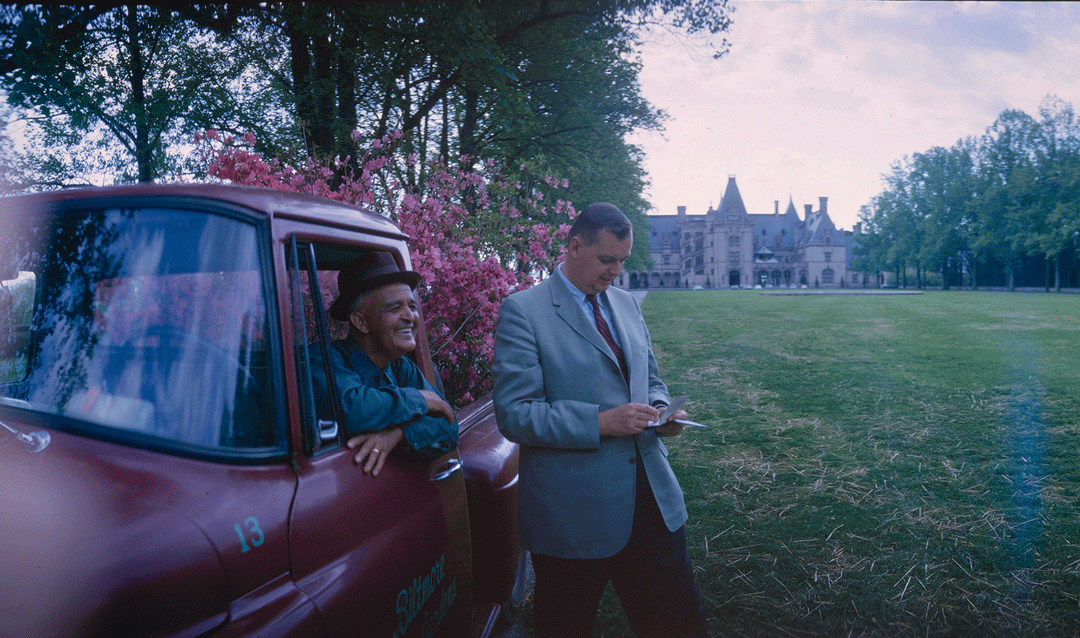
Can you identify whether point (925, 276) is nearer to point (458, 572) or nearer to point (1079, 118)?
point (1079, 118)

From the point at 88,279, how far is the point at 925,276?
10466 centimetres

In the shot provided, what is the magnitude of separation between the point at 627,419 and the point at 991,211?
66.6 metres

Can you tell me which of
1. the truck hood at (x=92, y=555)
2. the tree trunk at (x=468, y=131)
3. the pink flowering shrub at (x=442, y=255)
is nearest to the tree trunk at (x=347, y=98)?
the pink flowering shrub at (x=442, y=255)

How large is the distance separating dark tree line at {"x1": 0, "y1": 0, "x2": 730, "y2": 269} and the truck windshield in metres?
4.35

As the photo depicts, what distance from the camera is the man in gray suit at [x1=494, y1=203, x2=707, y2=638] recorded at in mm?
2549

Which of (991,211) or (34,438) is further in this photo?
(991,211)

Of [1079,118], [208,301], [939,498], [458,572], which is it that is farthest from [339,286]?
[1079,118]

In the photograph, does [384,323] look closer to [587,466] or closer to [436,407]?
[436,407]

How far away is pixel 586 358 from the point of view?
2646mm

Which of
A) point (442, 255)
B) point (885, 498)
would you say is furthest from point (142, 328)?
point (885, 498)

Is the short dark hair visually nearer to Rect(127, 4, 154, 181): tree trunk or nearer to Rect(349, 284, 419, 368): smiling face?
Rect(349, 284, 419, 368): smiling face

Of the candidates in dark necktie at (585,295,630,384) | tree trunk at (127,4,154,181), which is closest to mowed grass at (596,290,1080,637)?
dark necktie at (585,295,630,384)

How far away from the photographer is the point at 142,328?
5.41 ft

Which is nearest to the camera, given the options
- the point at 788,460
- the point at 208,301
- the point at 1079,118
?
the point at 208,301
